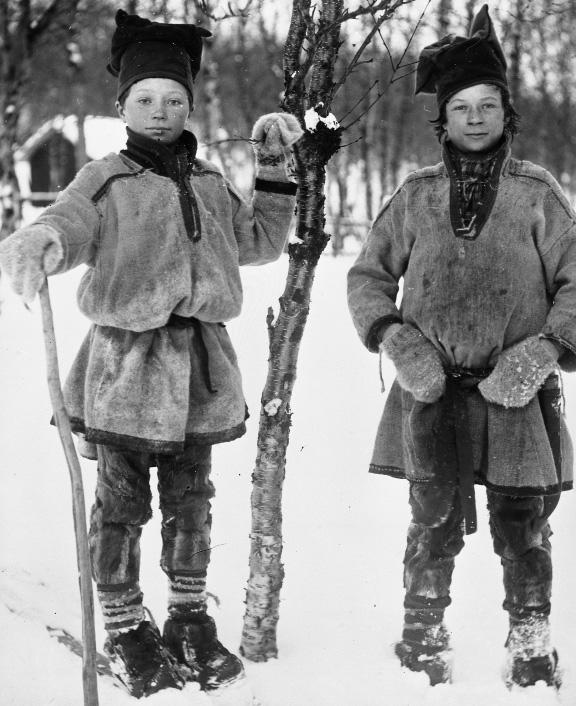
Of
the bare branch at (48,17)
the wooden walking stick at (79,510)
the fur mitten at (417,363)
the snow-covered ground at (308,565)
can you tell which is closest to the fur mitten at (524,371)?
the fur mitten at (417,363)

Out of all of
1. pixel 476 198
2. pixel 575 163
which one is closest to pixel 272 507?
pixel 476 198

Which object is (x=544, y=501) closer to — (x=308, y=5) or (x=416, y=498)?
(x=416, y=498)

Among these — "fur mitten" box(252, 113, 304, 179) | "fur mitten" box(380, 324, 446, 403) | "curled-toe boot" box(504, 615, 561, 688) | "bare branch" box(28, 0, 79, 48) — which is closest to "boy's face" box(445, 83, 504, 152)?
"fur mitten" box(252, 113, 304, 179)

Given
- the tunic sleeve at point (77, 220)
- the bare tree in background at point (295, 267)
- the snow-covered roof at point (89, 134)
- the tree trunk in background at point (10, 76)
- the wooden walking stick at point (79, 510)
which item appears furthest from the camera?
the snow-covered roof at point (89, 134)

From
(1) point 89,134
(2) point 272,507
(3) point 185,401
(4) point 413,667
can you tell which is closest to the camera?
(3) point 185,401

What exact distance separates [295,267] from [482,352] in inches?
27.9

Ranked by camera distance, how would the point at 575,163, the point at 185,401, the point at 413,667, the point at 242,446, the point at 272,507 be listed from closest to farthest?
the point at 185,401, the point at 413,667, the point at 272,507, the point at 242,446, the point at 575,163

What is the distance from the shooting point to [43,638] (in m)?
2.79

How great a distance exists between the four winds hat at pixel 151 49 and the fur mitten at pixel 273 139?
28cm

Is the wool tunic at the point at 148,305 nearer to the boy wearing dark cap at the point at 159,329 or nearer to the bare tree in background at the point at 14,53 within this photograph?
the boy wearing dark cap at the point at 159,329

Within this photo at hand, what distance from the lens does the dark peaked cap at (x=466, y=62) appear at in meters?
2.70

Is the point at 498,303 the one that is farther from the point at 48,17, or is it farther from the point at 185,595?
the point at 48,17

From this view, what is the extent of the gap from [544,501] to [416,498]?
41 centimetres

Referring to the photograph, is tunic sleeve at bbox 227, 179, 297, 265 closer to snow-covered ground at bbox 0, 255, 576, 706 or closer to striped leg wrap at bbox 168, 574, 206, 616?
striped leg wrap at bbox 168, 574, 206, 616
